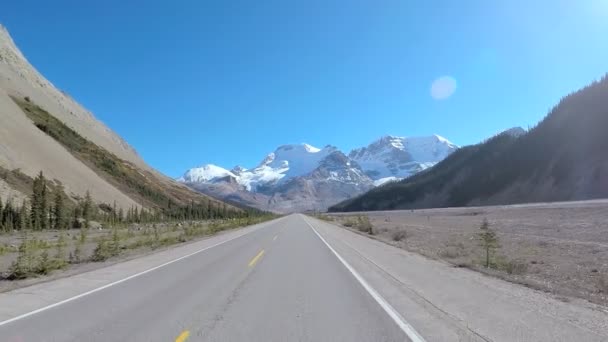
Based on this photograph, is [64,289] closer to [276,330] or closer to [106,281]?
[106,281]

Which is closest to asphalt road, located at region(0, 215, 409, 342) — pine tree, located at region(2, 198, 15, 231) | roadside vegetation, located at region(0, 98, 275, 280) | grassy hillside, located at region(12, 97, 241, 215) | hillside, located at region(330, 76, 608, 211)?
roadside vegetation, located at region(0, 98, 275, 280)

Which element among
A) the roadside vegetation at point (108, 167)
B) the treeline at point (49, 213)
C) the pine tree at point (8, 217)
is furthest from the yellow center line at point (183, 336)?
the roadside vegetation at point (108, 167)

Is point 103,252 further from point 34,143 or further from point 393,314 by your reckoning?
point 34,143

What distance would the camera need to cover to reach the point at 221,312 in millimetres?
8414

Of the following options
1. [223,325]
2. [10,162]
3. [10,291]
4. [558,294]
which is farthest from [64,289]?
[10,162]

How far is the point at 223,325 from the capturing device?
7434 mm

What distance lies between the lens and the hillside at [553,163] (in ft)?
269

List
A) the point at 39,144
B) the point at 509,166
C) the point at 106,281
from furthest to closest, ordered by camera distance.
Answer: the point at 509,166, the point at 39,144, the point at 106,281

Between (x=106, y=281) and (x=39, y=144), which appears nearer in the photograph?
(x=106, y=281)

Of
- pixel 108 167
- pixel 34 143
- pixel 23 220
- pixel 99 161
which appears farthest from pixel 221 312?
pixel 108 167

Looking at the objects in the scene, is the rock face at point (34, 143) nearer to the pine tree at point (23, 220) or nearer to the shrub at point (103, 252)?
the pine tree at point (23, 220)

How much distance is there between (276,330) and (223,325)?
3.03 feet

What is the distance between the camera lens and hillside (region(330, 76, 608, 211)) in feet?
269

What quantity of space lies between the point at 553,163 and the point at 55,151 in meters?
106
